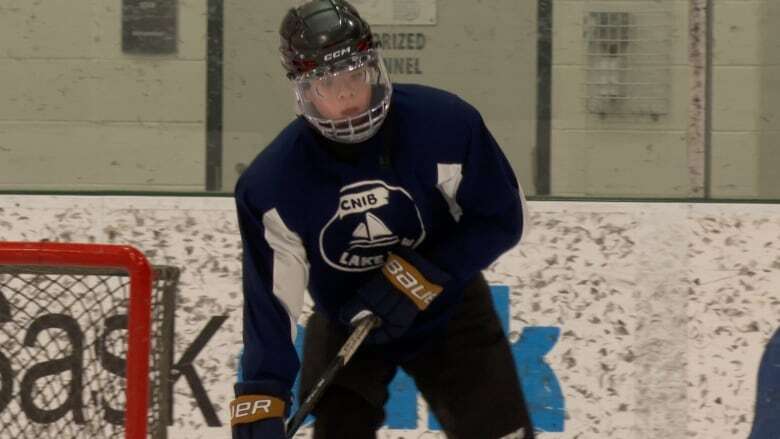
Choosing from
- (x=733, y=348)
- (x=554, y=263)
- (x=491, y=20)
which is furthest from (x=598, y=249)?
(x=491, y=20)

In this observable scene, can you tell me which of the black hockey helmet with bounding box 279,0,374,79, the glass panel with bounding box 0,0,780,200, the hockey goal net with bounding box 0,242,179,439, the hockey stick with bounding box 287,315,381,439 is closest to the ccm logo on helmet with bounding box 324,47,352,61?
the black hockey helmet with bounding box 279,0,374,79

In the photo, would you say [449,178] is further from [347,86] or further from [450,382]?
[450,382]

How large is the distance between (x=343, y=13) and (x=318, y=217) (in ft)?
1.04

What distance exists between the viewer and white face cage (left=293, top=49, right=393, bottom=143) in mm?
2113

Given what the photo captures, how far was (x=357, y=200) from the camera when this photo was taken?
2189 millimetres

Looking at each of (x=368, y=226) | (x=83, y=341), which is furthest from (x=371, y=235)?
(x=83, y=341)

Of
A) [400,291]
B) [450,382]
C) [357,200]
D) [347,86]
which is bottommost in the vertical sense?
[450,382]

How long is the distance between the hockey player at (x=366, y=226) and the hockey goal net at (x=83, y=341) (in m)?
0.37

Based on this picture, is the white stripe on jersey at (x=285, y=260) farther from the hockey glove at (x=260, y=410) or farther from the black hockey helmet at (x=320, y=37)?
the black hockey helmet at (x=320, y=37)

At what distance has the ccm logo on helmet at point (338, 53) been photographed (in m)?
2.11

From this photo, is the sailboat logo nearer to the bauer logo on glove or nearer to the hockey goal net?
the bauer logo on glove

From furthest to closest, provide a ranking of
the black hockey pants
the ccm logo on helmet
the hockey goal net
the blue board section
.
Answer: the blue board section, the hockey goal net, the black hockey pants, the ccm logo on helmet

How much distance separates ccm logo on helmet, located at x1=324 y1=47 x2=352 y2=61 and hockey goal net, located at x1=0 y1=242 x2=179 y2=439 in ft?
2.06

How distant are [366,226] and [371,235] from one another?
0.08 feet
